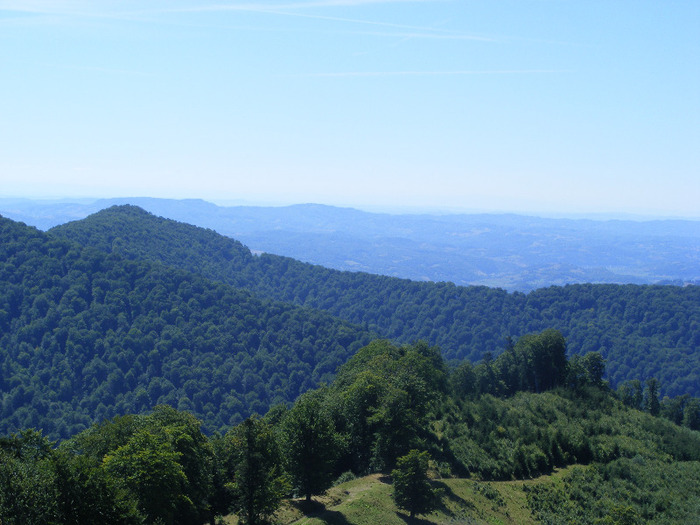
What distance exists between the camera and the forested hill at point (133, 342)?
92.8 m

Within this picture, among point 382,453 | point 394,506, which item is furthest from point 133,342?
point 394,506

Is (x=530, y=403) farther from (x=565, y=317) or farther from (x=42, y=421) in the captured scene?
(x=565, y=317)

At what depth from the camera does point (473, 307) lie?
177125mm

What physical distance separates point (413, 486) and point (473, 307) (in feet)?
500

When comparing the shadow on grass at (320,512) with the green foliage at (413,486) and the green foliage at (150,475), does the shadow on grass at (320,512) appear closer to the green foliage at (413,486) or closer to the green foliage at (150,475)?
the green foliage at (413,486)

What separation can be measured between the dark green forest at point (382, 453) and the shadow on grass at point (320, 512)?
0.57 metres

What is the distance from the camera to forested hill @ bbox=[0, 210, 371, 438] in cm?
9275

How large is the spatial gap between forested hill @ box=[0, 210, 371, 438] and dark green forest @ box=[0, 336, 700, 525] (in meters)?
55.2

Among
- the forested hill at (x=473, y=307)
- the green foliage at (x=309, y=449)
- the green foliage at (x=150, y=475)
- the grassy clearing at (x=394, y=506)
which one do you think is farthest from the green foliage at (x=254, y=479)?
the forested hill at (x=473, y=307)

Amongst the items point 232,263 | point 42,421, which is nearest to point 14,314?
point 42,421

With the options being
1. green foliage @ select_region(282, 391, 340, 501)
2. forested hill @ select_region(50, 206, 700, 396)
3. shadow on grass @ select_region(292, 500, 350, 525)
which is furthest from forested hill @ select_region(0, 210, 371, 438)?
green foliage @ select_region(282, 391, 340, 501)

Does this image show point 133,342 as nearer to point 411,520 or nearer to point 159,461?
point 411,520

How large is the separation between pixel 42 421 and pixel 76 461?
77.1m

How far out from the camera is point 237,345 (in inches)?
4624
